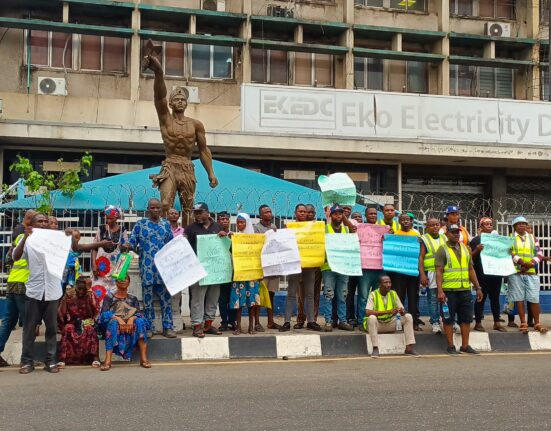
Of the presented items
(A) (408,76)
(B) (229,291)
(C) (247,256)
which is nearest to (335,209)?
(C) (247,256)

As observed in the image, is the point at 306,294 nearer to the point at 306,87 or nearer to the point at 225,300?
the point at 225,300

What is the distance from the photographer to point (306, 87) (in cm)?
1831

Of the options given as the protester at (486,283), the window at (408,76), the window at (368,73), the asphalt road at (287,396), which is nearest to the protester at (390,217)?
the protester at (486,283)

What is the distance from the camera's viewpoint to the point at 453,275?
8.91m

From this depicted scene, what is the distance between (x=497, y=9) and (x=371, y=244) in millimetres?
18058

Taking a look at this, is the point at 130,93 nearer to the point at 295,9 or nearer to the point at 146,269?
the point at 295,9

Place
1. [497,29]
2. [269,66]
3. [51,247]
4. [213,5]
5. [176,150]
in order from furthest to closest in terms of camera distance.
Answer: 1. [497,29]
2. [269,66]
3. [213,5]
4. [176,150]
5. [51,247]

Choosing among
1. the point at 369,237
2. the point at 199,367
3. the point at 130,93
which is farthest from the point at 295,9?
the point at 199,367

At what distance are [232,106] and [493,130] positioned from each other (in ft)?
25.4

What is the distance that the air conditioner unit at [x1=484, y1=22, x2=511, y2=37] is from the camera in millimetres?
23594

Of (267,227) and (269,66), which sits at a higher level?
(269,66)

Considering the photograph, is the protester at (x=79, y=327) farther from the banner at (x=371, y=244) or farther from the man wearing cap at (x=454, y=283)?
the man wearing cap at (x=454, y=283)

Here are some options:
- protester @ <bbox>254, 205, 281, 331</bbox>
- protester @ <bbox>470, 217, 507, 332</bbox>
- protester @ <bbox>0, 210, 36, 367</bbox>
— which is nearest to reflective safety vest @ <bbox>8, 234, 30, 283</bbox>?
protester @ <bbox>0, 210, 36, 367</bbox>

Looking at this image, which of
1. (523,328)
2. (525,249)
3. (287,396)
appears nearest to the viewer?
(287,396)
